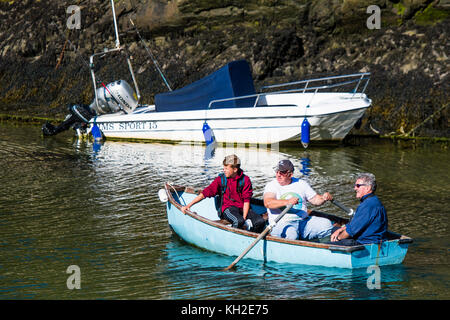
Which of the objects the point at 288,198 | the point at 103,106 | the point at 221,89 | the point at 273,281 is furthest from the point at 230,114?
the point at 273,281

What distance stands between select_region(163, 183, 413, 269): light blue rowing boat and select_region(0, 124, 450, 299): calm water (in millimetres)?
139

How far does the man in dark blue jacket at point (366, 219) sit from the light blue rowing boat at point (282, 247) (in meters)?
0.15

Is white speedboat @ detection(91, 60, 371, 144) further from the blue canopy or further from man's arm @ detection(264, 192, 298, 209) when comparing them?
man's arm @ detection(264, 192, 298, 209)

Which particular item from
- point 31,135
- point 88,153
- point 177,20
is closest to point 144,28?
point 177,20

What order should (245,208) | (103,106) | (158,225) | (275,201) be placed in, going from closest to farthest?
(275,201) < (245,208) < (158,225) < (103,106)

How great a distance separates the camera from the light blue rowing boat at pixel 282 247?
29.3 feet

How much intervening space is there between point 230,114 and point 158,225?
1042 centimetres

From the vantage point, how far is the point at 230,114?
2184 cm

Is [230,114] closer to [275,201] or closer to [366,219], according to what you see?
[275,201]

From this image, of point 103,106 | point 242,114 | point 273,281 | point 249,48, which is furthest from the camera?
point 249,48

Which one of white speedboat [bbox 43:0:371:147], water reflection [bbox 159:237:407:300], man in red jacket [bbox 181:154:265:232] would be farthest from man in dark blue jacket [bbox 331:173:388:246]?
white speedboat [bbox 43:0:371:147]

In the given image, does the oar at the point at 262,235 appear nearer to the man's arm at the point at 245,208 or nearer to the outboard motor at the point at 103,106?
the man's arm at the point at 245,208

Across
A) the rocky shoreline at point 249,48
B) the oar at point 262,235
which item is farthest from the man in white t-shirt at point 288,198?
the rocky shoreline at point 249,48

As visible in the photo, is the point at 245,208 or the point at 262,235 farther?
the point at 245,208
